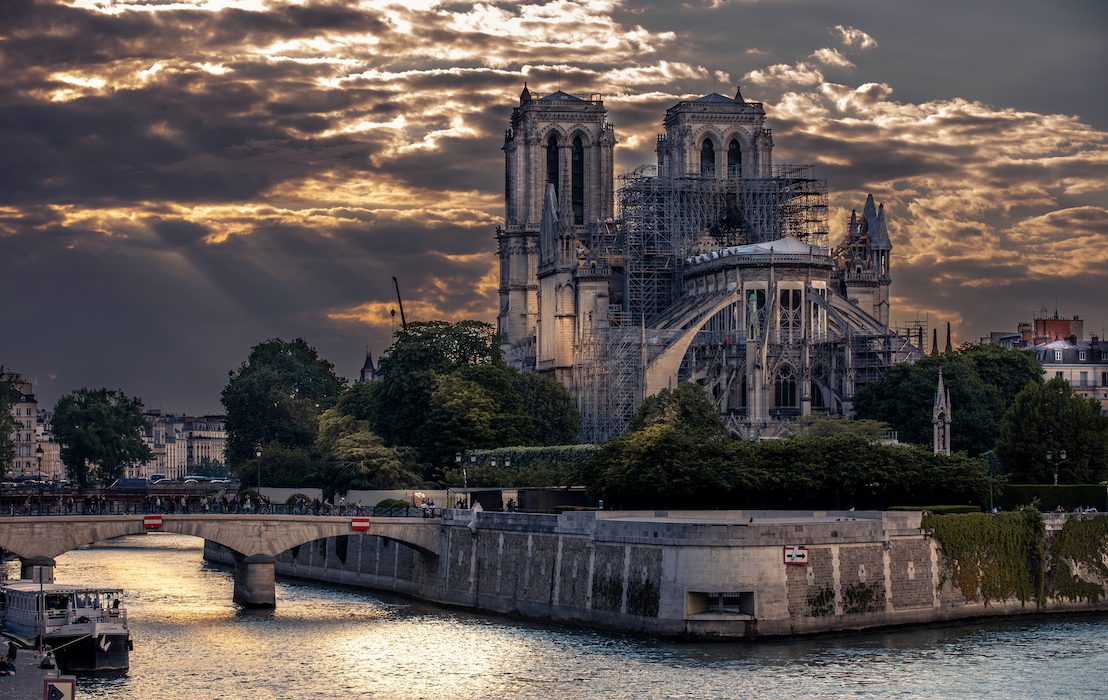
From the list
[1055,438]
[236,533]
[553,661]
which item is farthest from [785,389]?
[553,661]

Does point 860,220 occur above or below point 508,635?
above

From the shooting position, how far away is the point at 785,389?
12662cm

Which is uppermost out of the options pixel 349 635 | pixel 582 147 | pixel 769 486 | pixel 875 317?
pixel 582 147

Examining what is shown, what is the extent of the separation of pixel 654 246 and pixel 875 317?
1673 centimetres

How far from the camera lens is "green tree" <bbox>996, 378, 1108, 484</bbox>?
8919 centimetres

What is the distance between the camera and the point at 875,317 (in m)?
143

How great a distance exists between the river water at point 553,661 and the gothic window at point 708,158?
3179 inches

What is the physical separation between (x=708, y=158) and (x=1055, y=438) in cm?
6706

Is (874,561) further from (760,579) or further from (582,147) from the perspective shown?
(582,147)

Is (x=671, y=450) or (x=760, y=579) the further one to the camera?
(x=671, y=450)

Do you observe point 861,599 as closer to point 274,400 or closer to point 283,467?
point 283,467

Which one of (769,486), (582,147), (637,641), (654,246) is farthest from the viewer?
(582,147)

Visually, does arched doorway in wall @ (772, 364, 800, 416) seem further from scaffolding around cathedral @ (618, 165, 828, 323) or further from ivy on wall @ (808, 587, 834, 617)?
ivy on wall @ (808, 587, 834, 617)

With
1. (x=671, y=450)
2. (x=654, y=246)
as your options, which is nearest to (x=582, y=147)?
(x=654, y=246)
